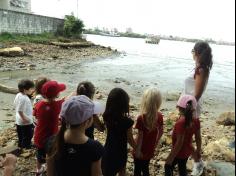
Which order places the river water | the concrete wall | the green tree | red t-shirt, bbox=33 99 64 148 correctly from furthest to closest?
the green tree, the concrete wall, the river water, red t-shirt, bbox=33 99 64 148

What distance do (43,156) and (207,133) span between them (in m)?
3.84

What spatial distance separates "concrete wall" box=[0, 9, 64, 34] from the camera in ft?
101

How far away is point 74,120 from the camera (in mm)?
2486

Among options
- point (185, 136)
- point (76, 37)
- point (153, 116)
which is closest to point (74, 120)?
point (153, 116)

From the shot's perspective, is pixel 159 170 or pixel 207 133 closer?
pixel 159 170

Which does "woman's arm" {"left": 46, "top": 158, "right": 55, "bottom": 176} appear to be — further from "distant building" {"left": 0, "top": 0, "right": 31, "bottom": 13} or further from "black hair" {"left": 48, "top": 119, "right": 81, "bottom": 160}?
"distant building" {"left": 0, "top": 0, "right": 31, "bottom": 13}

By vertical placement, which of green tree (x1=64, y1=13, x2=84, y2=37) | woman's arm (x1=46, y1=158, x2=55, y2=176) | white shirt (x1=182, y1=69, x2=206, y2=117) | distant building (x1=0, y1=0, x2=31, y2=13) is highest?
distant building (x1=0, y1=0, x2=31, y2=13)

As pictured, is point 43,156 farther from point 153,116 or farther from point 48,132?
point 153,116

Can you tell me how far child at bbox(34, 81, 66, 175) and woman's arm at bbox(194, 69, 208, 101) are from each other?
5.18 ft

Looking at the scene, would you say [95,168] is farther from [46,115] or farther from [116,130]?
[46,115]

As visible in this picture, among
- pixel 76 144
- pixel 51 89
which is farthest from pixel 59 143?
pixel 51 89

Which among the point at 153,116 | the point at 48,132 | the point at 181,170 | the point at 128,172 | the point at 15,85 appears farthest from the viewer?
the point at 15,85

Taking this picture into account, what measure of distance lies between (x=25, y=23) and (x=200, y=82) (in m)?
33.9

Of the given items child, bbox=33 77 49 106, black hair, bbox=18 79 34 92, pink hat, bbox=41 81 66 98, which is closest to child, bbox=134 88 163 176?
pink hat, bbox=41 81 66 98
